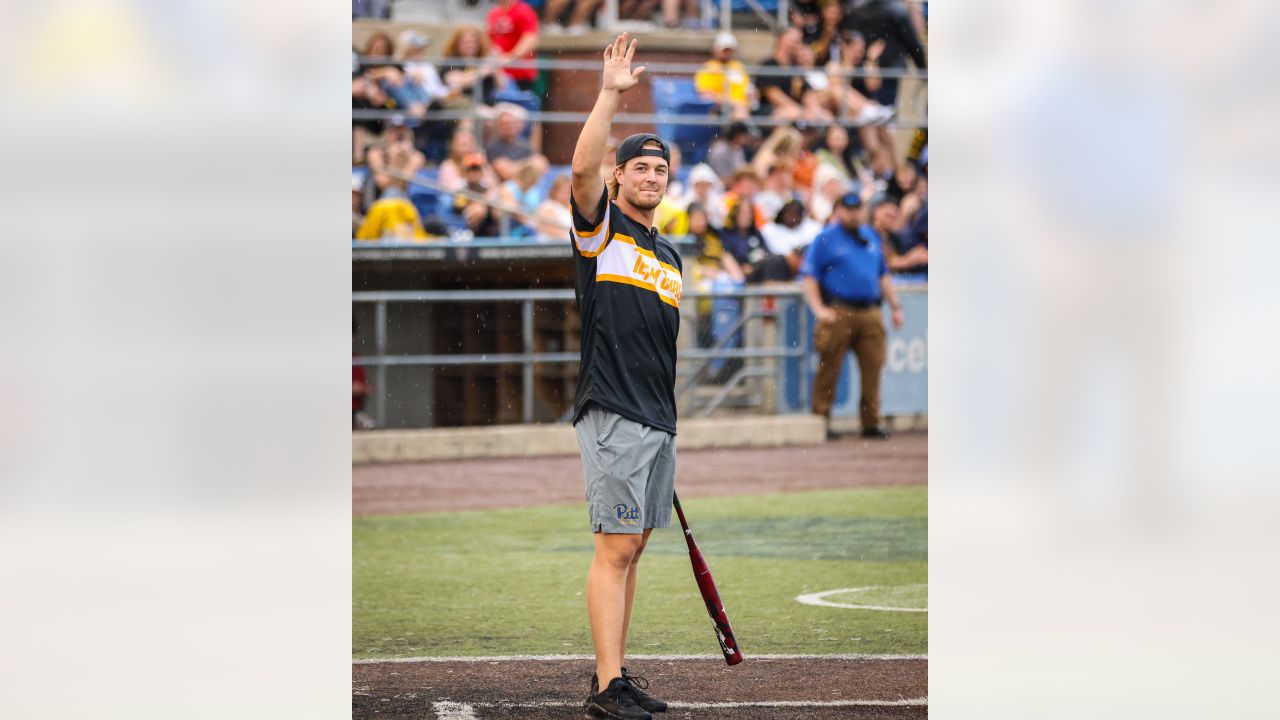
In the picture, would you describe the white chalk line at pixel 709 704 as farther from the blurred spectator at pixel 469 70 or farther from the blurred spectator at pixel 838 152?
the blurred spectator at pixel 838 152

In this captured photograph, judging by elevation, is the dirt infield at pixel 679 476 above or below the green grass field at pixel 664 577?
above

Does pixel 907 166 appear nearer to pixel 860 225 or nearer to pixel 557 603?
pixel 860 225

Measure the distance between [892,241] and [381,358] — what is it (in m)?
4.87

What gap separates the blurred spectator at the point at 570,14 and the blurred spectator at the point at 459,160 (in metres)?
2.04

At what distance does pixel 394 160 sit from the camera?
15023 millimetres

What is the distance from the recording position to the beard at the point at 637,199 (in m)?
5.24

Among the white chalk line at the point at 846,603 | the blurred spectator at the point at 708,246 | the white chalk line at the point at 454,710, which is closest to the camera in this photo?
the white chalk line at the point at 454,710

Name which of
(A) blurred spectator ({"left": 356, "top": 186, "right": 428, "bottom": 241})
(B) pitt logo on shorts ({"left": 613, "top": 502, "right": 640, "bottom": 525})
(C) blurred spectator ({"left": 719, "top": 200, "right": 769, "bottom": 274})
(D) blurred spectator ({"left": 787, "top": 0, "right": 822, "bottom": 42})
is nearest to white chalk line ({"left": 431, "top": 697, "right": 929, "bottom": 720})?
(B) pitt logo on shorts ({"left": 613, "top": 502, "right": 640, "bottom": 525})

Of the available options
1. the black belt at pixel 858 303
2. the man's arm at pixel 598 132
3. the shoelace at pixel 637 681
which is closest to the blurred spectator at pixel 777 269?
the black belt at pixel 858 303
